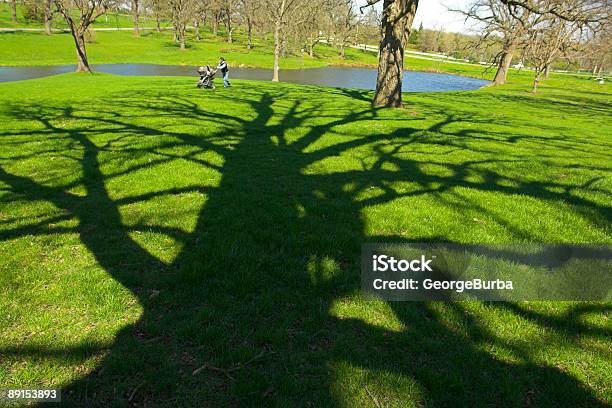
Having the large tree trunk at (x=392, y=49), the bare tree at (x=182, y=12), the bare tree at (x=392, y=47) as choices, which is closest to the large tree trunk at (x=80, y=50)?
the bare tree at (x=392, y=47)

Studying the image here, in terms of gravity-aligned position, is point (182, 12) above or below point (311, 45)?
above

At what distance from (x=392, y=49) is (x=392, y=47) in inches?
3.3

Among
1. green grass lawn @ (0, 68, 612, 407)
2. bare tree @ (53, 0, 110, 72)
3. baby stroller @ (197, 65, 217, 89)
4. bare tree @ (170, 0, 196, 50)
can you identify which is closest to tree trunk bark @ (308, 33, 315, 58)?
bare tree @ (170, 0, 196, 50)

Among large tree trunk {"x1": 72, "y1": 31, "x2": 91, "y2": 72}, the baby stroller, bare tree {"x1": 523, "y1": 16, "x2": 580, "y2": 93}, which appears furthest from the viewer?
large tree trunk {"x1": 72, "y1": 31, "x2": 91, "y2": 72}

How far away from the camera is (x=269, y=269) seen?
4.75 meters

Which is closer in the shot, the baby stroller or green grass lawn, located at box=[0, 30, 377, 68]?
the baby stroller

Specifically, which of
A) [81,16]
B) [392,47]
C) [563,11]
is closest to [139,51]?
[81,16]

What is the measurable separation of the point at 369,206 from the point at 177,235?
11.1 feet

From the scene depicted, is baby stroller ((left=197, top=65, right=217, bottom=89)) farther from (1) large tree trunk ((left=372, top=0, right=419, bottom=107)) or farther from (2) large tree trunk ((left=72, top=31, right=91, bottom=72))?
(2) large tree trunk ((left=72, top=31, right=91, bottom=72))

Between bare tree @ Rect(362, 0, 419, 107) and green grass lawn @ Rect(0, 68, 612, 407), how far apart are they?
22.6ft

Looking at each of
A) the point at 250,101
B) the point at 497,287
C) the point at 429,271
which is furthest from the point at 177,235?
the point at 250,101

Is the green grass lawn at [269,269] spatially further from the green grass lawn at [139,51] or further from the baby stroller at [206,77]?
the green grass lawn at [139,51]

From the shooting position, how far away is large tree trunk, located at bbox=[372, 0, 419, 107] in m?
16.0

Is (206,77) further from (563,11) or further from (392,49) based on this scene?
(563,11)
